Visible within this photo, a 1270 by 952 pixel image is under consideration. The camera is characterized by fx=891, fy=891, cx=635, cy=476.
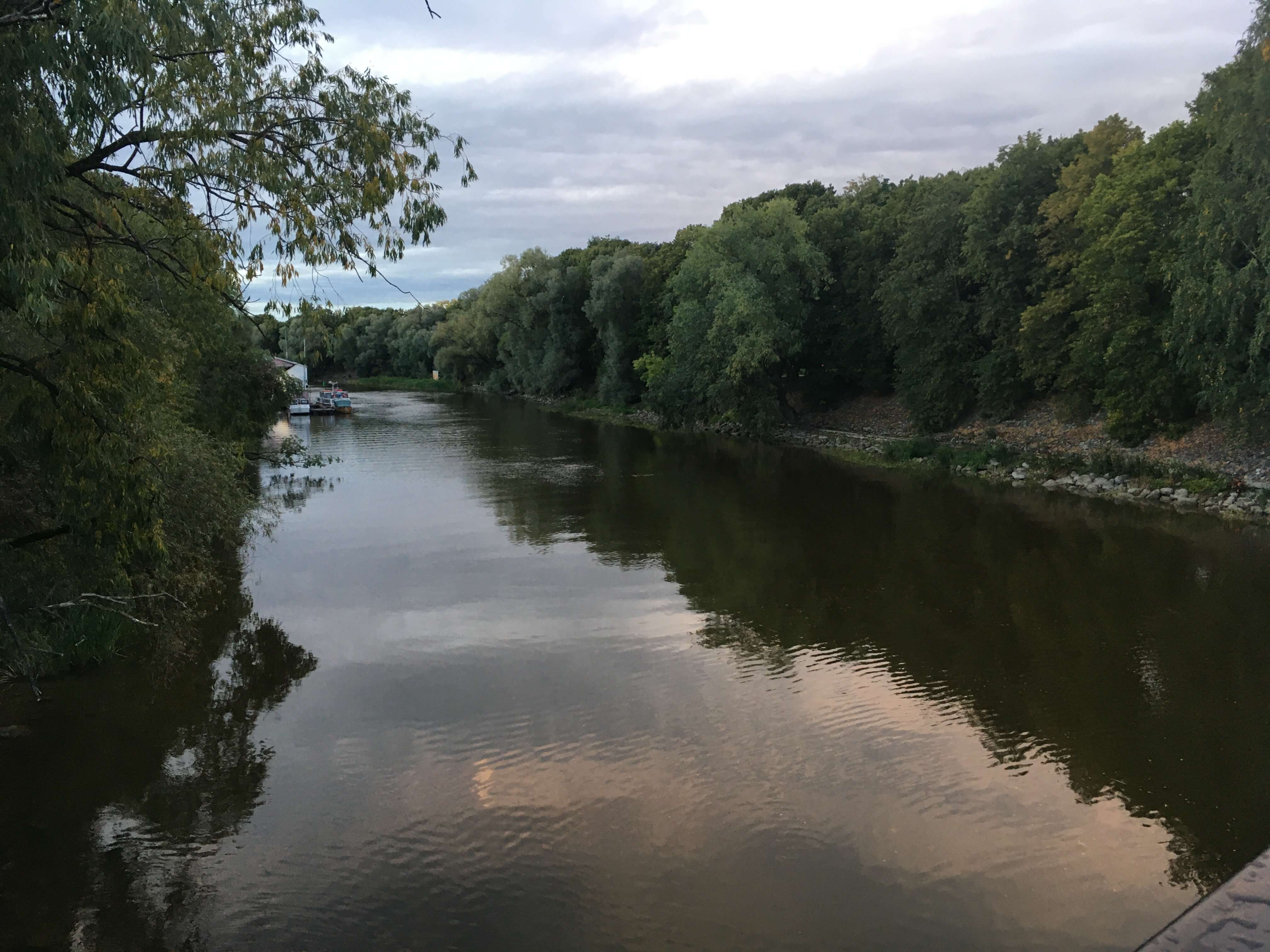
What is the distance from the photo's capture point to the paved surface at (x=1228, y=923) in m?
1.68

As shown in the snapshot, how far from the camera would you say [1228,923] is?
5.80ft

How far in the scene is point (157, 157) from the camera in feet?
24.5

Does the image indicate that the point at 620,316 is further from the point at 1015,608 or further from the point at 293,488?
the point at 1015,608

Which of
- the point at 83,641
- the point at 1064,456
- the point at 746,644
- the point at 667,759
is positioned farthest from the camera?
the point at 1064,456

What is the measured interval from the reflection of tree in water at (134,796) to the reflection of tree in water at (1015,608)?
725cm

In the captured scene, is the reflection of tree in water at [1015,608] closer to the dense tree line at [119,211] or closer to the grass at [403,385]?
the dense tree line at [119,211]

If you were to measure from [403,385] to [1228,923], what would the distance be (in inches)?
4177

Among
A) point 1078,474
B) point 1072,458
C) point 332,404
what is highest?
point 332,404

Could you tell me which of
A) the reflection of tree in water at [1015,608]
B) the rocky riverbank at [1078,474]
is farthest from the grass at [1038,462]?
the reflection of tree in water at [1015,608]

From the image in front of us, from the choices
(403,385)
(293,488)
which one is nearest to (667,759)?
(293,488)

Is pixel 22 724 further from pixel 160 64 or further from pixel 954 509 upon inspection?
pixel 954 509

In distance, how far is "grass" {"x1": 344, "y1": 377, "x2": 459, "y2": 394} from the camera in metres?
96.1

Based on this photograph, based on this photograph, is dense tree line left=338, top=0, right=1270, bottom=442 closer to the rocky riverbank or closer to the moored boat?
the rocky riverbank

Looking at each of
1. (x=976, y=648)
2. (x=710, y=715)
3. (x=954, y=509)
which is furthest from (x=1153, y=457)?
(x=710, y=715)
